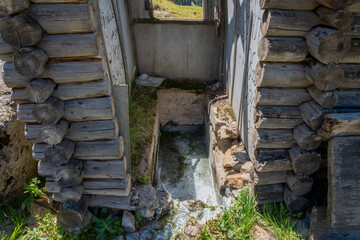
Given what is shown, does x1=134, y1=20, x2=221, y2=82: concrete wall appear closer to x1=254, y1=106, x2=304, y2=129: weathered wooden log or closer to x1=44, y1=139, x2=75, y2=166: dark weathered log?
x1=254, y1=106, x2=304, y2=129: weathered wooden log

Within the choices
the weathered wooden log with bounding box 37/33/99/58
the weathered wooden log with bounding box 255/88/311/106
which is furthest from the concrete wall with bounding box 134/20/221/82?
the weathered wooden log with bounding box 37/33/99/58

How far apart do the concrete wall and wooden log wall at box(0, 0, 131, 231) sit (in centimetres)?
334

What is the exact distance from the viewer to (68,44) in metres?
2.60

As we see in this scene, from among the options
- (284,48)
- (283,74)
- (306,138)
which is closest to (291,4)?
(284,48)

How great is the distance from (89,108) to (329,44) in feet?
7.84

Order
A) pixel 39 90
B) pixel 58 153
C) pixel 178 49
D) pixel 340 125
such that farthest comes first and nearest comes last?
pixel 178 49, pixel 58 153, pixel 340 125, pixel 39 90

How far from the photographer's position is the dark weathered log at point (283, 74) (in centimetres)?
295

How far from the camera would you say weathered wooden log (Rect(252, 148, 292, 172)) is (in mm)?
3385

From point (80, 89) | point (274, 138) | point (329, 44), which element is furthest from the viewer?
point (274, 138)

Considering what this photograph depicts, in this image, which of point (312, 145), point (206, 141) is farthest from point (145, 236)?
point (206, 141)

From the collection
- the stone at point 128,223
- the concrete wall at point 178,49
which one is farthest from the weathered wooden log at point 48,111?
Result: the concrete wall at point 178,49

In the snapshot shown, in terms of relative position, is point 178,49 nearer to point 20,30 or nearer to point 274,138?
point 274,138

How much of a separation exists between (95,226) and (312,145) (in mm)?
2782

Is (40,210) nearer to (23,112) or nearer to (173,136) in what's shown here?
(23,112)
